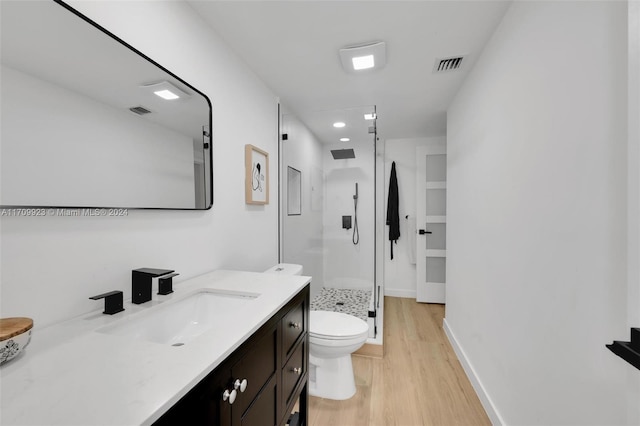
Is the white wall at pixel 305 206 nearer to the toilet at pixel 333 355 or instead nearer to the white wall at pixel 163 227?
the white wall at pixel 163 227

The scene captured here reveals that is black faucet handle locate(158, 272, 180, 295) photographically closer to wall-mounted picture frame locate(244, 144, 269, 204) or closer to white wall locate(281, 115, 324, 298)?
wall-mounted picture frame locate(244, 144, 269, 204)

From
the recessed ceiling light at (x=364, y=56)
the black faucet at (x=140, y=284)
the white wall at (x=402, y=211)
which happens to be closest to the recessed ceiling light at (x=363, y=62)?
the recessed ceiling light at (x=364, y=56)

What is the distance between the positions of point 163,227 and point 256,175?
0.87 meters

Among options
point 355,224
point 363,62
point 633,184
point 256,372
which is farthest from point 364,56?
point 256,372

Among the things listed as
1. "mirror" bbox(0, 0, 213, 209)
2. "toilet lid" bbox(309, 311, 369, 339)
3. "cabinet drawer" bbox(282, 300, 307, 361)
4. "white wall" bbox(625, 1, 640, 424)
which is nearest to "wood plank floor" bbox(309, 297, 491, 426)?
"toilet lid" bbox(309, 311, 369, 339)

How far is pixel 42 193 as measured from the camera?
2.48 ft

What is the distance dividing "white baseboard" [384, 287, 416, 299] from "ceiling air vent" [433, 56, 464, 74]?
9.86ft

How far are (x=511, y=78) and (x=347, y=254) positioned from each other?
2.12 metres

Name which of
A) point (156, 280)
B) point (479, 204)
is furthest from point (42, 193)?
point (479, 204)

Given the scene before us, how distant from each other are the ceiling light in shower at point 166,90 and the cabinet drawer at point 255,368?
112 centimetres

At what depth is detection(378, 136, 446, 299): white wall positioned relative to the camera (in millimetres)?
3840

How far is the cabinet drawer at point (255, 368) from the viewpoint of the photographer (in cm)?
77

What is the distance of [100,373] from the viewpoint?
0.55m

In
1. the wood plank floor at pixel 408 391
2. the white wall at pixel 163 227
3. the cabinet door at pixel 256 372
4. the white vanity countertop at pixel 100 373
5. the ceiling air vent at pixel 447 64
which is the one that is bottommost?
the wood plank floor at pixel 408 391
